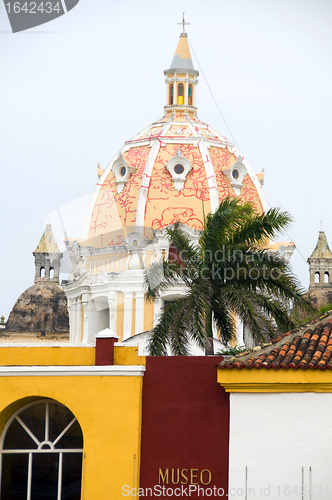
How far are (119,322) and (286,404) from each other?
21.8 m

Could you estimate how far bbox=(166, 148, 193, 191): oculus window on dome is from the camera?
37875 millimetres

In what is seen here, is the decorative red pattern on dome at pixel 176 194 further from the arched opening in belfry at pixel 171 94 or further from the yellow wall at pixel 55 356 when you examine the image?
the yellow wall at pixel 55 356

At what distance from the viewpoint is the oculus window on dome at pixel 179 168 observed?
3788cm

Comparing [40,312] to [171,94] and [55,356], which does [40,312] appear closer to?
[171,94]

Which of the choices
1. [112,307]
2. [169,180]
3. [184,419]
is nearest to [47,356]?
[184,419]

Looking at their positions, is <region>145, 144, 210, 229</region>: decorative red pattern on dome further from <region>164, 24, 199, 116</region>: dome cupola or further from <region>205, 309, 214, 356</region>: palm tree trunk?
<region>205, 309, 214, 356</region>: palm tree trunk

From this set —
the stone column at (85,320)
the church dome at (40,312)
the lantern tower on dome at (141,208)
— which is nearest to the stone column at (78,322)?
the lantern tower on dome at (141,208)

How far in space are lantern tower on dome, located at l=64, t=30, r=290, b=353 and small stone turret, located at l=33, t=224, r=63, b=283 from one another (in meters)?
16.2

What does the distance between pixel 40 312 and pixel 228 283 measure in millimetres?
35715

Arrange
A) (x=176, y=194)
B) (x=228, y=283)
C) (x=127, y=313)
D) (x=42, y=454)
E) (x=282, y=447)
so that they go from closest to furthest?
(x=282, y=447) < (x=42, y=454) < (x=228, y=283) < (x=127, y=313) < (x=176, y=194)

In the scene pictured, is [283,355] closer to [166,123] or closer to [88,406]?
[88,406]

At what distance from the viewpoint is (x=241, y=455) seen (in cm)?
1503

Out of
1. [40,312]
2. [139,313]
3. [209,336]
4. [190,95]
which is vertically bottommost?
[209,336]

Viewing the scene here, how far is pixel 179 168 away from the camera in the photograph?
126 feet
